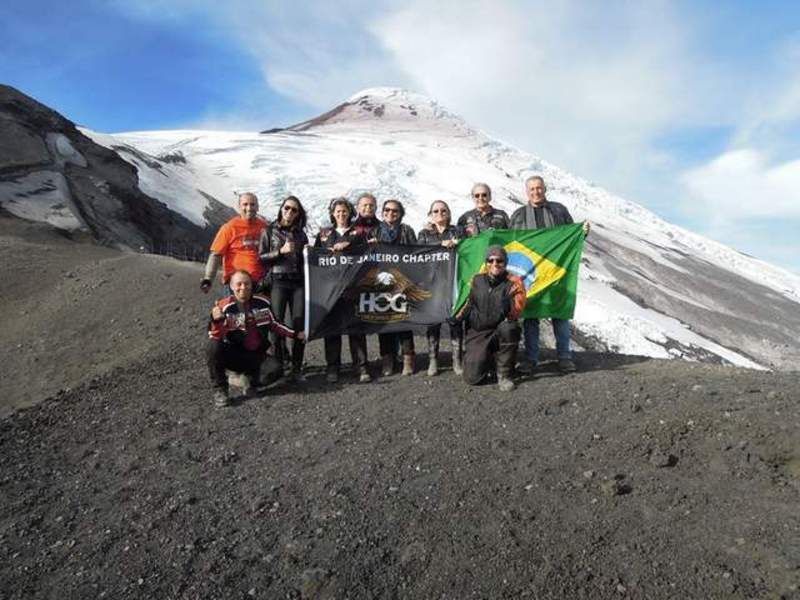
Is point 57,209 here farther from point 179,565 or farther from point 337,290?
point 179,565

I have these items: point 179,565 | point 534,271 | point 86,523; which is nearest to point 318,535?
point 179,565

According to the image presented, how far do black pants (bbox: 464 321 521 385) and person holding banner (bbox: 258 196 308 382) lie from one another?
6.51 feet

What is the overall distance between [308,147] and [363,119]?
70.8 feet

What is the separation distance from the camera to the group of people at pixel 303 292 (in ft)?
20.8

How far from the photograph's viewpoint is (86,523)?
4.20 metres

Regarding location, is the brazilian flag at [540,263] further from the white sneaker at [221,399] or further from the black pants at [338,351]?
the white sneaker at [221,399]

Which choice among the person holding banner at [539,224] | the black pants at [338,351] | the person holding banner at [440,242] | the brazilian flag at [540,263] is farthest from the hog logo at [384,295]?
the person holding banner at [539,224]

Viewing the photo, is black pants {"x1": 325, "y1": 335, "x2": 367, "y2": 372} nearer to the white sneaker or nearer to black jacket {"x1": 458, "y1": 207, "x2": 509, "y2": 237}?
the white sneaker

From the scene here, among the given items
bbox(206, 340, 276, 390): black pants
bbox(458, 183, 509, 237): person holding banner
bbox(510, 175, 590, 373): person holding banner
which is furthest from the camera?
bbox(458, 183, 509, 237): person holding banner

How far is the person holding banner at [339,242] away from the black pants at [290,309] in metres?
0.37

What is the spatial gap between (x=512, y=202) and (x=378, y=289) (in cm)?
3546

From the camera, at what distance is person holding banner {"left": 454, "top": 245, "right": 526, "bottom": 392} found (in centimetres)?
636

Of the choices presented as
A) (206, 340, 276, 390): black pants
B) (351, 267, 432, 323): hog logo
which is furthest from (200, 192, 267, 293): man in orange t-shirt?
(351, 267, 432, 323): hog logo

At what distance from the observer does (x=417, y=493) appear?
4387mm
